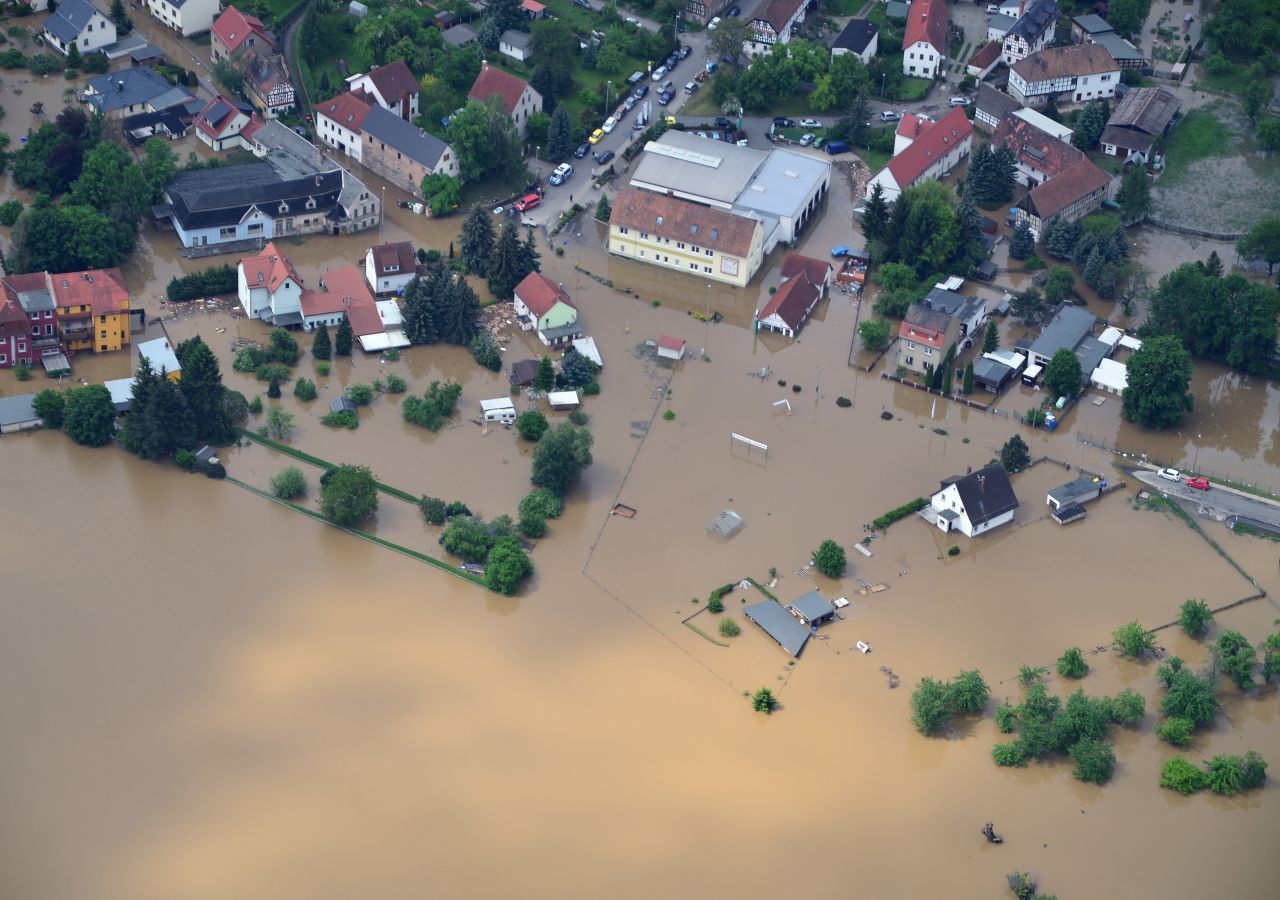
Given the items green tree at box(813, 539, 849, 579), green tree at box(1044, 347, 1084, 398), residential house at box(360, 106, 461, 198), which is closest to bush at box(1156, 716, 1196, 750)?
green tree at box(813, 539, 849, 579)

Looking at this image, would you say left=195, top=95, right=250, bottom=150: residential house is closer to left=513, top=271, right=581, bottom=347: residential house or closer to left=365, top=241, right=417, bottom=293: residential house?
left=365, top=241, right=417, bottom=293: residential house

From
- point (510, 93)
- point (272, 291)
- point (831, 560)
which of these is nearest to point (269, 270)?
point (272, 291)

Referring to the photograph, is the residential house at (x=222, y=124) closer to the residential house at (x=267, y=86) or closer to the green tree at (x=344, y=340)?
the residential house at (x=267, y=86)

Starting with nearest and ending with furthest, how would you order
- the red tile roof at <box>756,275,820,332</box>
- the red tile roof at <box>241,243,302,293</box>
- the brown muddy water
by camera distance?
the brown muddy water, the red tile roof at <box>241,243,302,293</box>, the red tile roof at <box>756,275,820,332</box>

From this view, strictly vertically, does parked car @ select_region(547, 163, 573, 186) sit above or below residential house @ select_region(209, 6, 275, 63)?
below

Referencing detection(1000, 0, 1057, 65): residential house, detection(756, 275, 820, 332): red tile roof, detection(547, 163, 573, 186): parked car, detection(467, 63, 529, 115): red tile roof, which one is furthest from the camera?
detection(1000, 0, 1057, 65): residential house

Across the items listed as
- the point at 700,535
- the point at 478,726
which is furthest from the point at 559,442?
the point at 478,726
